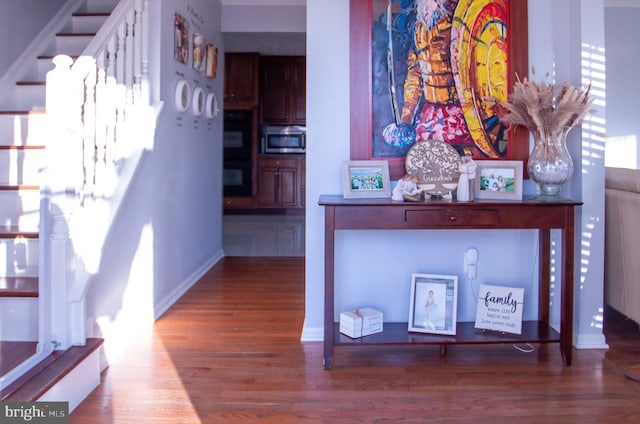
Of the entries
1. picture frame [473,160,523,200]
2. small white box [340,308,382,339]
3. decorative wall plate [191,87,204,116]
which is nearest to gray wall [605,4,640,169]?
picture frame [473,160,523,200]

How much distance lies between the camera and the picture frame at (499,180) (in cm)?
279

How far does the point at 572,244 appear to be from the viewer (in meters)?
2.68

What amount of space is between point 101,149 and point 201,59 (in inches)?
78.2

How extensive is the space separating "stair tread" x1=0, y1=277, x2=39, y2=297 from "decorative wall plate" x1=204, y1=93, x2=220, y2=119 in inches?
102

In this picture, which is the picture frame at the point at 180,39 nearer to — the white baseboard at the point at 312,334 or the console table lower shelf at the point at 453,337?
the white baseboard at the point at 312,334

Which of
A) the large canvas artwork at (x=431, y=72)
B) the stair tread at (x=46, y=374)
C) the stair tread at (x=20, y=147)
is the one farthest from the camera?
the stair tread at (x=20, y=147)

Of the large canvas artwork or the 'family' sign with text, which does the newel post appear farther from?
the 'family' sign with text

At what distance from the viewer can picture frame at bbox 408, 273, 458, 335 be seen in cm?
282

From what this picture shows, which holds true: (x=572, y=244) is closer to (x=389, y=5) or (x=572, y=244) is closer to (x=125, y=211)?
(x=389, y=5)

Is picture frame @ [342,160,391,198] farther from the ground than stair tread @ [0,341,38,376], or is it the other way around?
picture frame @ [342,160,391,198]

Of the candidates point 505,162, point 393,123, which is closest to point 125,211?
point 393,123

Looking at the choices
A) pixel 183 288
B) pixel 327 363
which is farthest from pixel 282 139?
pixel 327 363

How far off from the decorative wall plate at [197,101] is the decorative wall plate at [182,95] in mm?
175

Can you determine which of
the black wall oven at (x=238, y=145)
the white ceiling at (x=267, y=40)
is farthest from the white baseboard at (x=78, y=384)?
the black wall oven at (x=238, y=145)
